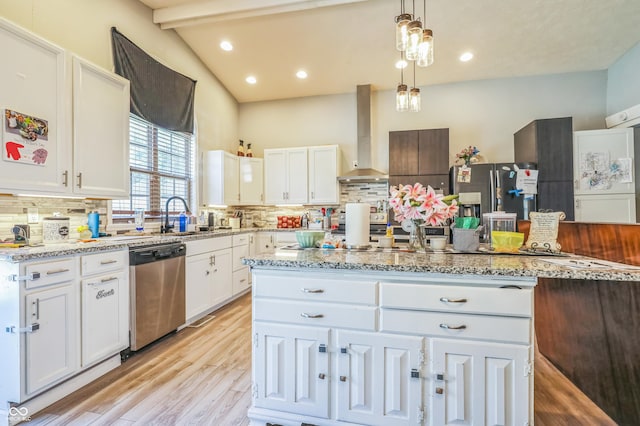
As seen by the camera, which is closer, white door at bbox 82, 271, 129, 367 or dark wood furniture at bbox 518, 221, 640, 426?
dark wood furniture at bbox 518, 221, 640, 426

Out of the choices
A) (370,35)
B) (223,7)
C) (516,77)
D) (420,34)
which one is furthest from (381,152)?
(420,34)

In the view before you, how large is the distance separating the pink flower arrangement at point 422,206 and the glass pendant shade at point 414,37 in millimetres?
A: 805

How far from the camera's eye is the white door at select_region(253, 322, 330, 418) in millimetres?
1521

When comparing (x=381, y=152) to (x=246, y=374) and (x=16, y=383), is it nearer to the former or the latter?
(x=246, y=374)

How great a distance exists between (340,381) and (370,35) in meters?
3.95

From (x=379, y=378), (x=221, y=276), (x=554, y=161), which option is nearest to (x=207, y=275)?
(x=221, y=276)

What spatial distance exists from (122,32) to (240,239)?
2729 millimetres

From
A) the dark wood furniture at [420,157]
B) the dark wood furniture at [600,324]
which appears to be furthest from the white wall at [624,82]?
the dark wood furniture at [600,324]

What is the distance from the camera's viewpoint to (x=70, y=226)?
101 inches

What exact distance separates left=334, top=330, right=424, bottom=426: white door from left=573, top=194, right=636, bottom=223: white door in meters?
3.95

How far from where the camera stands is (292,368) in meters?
1.56

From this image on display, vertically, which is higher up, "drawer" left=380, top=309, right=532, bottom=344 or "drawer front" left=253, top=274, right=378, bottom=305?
"drawer front" left=253, top=274, right=378, bottom=305

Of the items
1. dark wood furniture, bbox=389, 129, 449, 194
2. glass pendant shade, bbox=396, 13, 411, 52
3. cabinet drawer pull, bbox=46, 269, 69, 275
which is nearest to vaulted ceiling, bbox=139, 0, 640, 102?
dark wood furniture, bbox=389, 129, 449, 194

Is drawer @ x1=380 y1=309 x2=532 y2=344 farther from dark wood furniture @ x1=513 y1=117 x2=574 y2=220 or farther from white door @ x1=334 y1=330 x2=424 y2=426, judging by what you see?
dark wood furniture @ x1=513 y1=117 x2=574 y2=220
